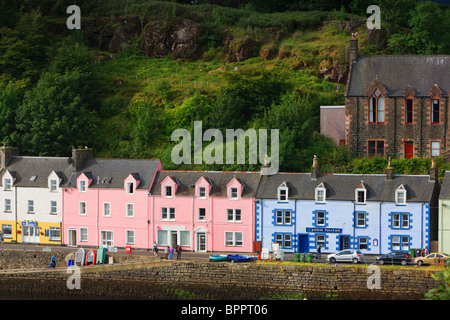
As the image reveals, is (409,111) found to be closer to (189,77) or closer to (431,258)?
(431,258)

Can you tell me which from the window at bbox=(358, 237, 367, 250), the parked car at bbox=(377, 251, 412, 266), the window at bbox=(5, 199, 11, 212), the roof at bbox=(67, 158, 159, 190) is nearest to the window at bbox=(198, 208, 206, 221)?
the roof at bbox=(67, 158, 159, 190)

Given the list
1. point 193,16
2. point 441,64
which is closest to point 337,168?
point 441,64

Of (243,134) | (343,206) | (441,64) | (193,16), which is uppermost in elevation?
(193,16)

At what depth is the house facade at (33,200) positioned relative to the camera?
66.8 meters

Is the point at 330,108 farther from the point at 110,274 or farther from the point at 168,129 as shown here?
the point at 110,274

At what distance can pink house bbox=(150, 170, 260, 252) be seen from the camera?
205ft

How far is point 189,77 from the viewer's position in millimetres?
87250

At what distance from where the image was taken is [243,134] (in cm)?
7138

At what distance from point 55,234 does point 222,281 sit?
15.3 metres

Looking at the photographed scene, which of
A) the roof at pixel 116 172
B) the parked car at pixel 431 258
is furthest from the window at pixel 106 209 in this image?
the parked car at pixel 431 258

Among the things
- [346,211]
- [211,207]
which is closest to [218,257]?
[211,207]

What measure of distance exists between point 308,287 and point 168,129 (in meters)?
25.9

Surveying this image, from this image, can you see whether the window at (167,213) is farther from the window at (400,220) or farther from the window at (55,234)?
the window at (400,220)

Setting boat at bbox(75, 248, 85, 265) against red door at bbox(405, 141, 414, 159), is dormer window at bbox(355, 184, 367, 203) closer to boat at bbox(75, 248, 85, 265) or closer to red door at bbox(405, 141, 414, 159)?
red door at bbox(405, 141, 414, 159)
